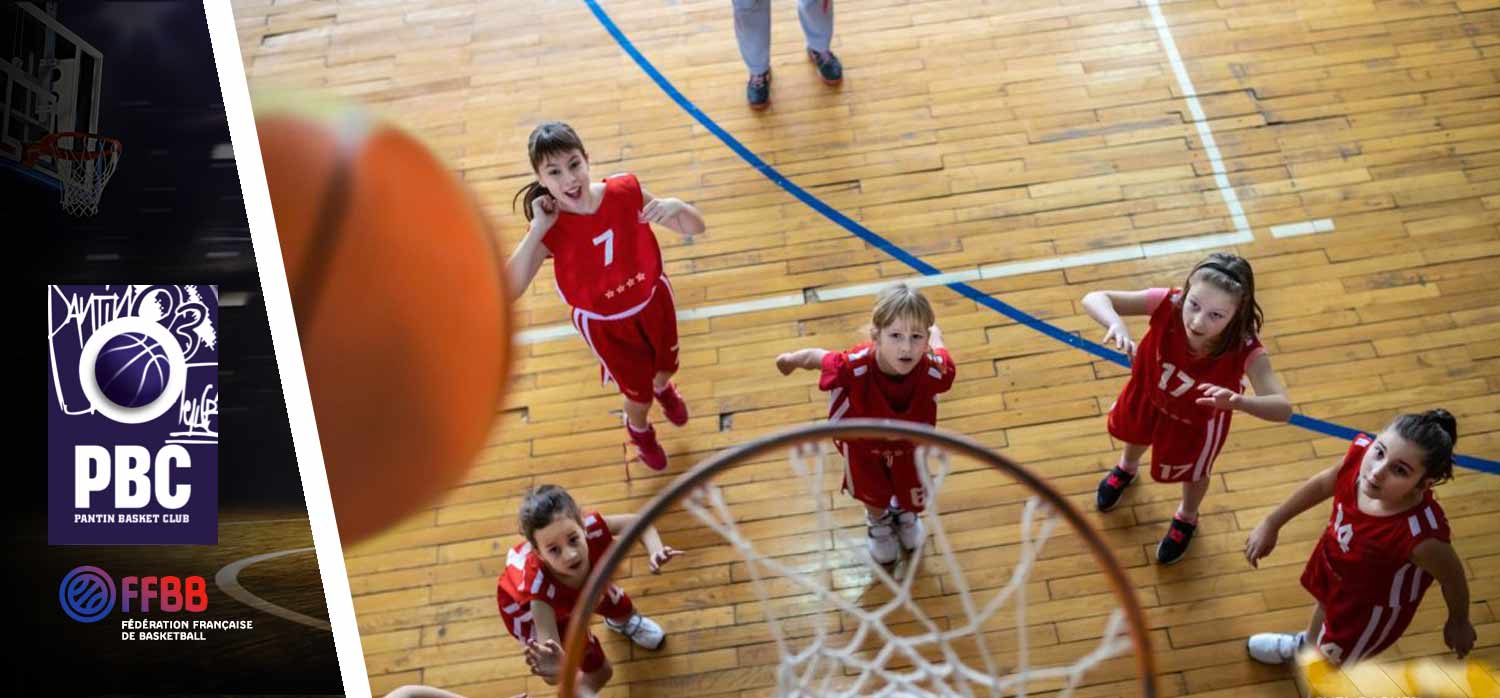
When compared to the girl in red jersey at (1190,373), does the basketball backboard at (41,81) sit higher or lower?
higher

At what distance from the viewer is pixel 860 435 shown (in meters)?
2.50

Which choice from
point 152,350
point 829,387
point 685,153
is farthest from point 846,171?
point 152,350

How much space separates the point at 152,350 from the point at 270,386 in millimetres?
377

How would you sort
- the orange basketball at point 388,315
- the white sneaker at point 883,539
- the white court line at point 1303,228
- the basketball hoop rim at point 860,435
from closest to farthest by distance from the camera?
1. the basketball hoop rim at point 860,435
2. the white sneaker at point 883,539
3. the orange basketball at point 388,315
4. the white court line at point 1303,228

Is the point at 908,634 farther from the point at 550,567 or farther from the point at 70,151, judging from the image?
the point at 70,151

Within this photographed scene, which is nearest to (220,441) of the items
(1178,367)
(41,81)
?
(41,81)

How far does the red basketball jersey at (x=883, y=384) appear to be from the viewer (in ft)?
10.6

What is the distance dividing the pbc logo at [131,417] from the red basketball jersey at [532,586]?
3.95ft

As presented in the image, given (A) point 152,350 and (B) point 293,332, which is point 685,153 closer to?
(B) point 293,332

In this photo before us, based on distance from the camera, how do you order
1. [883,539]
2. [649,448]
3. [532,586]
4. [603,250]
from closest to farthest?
1. [532,586]
2. [603,250]
3. [883,539]
4. [649,448]

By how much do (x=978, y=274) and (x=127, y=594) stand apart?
307 centimetres

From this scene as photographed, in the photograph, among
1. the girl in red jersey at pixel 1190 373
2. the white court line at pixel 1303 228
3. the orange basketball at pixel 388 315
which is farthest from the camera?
the white court line at pixel 1303 228

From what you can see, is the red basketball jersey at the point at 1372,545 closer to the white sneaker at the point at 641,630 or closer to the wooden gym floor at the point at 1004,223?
the wooden gym floor at the point at 1004,223

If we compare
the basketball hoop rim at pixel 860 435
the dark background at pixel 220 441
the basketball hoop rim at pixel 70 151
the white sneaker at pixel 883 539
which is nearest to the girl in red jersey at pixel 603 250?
the white sneaker at pixel 883 539
